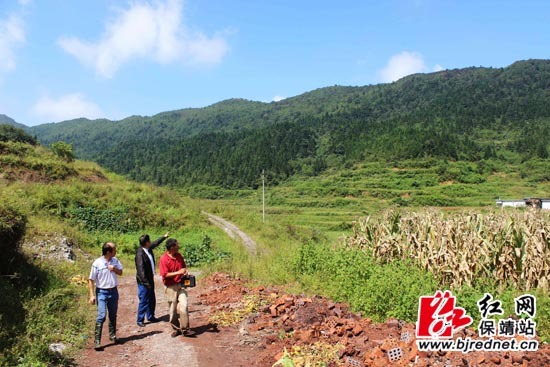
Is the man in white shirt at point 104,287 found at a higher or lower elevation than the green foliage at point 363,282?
higher

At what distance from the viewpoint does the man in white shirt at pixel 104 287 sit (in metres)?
6.98

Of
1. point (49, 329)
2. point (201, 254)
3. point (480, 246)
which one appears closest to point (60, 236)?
point (201, 254)

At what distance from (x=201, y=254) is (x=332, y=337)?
15.0 metres

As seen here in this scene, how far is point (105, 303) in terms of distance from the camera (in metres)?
7.10

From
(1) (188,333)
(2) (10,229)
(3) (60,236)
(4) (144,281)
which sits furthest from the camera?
(3) (60,236)

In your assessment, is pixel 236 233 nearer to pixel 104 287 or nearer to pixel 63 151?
pixel 63 151

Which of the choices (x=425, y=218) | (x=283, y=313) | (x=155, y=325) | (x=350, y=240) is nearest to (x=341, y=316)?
(x=283, y=313)

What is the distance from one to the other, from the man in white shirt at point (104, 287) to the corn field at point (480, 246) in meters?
8.30

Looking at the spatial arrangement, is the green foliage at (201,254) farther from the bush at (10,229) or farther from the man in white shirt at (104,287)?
the man in white shirt at (104,287)

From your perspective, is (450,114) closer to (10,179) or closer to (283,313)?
(10,179)

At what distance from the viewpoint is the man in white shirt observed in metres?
6.98

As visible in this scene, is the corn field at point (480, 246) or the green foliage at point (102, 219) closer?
the corn field at point (480, 246)

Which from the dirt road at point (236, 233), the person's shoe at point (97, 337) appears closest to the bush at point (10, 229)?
the person's shoe at point (97, 337)

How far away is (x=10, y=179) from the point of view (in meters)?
28.4
